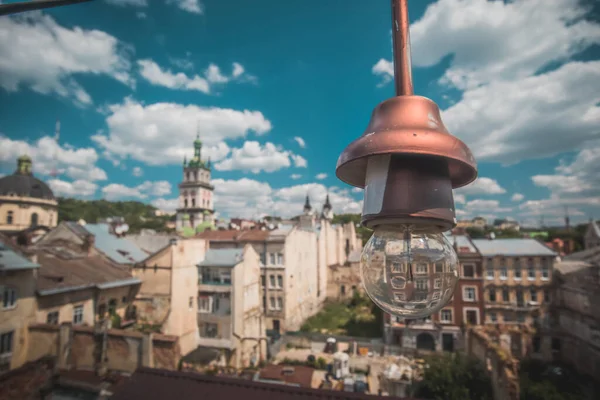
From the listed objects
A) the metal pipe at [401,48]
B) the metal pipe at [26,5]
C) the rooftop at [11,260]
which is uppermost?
the metal pipe at [26,5]

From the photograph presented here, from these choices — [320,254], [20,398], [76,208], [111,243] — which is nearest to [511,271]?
[320,254]

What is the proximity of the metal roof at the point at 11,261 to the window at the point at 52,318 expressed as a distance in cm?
351

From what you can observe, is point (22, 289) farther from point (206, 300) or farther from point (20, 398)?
point (206, 300)

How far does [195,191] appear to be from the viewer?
8256 centimetres

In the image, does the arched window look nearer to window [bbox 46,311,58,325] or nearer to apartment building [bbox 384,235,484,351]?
window [bbox 46,311,58,325]

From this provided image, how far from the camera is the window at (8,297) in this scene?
15094 mm

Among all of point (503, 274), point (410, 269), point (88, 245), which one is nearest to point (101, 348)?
point (88, 245)

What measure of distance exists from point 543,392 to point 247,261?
21.8 meters

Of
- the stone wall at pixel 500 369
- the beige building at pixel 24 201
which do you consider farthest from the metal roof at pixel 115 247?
the stone wall at pixel 500 369

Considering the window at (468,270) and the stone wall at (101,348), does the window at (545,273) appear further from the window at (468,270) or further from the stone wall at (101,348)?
the stone wall at (101,348)

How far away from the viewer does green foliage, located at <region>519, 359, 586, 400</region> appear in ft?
60.0

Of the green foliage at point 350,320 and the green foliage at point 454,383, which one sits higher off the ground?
the green foliage at point 454,383

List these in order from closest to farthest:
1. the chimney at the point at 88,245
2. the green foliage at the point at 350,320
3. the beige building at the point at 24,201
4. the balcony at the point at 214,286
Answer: the balcony at the point at 214,286 < the chimney at the point at 88,245 < the green foliage at the point at 350,320 < the beige building at the point at 24,201

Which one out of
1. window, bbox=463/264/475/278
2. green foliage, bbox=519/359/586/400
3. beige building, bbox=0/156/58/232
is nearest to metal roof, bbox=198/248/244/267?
green foliage, bbox=519/359/586/400
